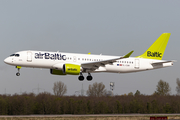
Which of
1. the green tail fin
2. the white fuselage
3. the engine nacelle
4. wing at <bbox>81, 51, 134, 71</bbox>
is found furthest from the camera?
the green tail fin

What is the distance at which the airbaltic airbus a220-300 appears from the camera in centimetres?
5178

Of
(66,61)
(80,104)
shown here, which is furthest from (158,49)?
(66,61)

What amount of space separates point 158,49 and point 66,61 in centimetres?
1954

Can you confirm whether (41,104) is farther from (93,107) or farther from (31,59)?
(31,59)

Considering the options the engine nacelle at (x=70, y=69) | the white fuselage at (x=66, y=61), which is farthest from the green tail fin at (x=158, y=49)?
the engine nacelle at (x=70, y=69)

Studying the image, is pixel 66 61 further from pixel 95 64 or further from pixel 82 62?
pixel 95 64

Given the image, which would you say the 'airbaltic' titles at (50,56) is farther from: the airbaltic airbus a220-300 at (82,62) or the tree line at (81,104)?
the tree line at (81,104)

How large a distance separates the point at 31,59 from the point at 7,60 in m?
3.86

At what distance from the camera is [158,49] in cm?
6275

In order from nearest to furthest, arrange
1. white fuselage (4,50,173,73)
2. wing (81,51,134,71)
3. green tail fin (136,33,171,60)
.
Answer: white fuselage (4,50,173,73) < wing (81,51,134,71) < green tail fin (136,33,171,60)

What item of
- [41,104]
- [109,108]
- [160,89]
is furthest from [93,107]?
[160,89]

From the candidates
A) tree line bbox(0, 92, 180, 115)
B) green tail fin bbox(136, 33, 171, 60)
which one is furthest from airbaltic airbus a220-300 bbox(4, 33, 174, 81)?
tree line bbox(0, 92, 180, 115)

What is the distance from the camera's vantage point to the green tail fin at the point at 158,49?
2434 inches

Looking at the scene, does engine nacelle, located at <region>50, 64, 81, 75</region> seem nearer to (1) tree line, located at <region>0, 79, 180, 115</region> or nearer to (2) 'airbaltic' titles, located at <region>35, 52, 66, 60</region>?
(2) 'airbaltic' titles, located at <region>35, 52, 66, 60</region>
